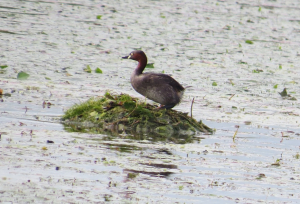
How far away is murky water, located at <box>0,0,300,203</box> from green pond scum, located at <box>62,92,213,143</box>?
0.36 m

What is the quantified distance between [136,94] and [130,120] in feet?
10.6

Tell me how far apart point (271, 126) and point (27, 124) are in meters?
4.73

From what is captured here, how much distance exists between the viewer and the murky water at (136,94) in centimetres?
→ 771

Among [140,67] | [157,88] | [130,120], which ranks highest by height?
[140,67]

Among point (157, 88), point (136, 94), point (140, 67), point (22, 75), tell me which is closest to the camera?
point (157, 88)

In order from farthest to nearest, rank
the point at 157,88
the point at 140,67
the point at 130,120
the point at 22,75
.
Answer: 1. the point at 22,75
2. the point at 140,67
3. the point at 157,88
4. the point at 130,120

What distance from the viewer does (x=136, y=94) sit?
14.5 m

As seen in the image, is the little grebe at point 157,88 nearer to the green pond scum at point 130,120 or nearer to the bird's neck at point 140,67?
the bird's neck at point 140,67

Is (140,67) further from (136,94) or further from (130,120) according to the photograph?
(136,94)

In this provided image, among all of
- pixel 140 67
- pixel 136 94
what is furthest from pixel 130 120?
pixel 136 94

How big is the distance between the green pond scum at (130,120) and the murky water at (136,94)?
14.1 inches

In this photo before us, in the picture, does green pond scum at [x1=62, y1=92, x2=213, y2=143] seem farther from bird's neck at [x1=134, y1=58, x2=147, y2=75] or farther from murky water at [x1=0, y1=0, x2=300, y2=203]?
bird's neck at [x1=134, y1=58, x2=147, y2=75]

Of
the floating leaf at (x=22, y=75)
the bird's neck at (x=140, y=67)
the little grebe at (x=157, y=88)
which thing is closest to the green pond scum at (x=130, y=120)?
the little grebe at (x=157, y=88)

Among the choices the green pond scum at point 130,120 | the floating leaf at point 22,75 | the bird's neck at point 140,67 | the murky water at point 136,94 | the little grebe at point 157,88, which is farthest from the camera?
the floating leaf at point 22,75
